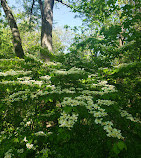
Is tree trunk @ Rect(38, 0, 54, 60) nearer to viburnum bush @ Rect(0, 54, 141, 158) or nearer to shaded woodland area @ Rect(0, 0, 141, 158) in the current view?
shaded woodland area @ Rect(0, 0, 141, 158)

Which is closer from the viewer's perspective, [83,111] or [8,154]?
[83,111]

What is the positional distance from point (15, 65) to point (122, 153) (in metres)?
3.41

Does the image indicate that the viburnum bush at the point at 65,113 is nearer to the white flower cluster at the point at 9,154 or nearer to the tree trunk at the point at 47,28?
the white flower cluster at the point at 9,154

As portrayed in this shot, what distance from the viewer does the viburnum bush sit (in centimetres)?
158

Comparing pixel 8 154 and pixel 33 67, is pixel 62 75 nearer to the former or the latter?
pixel 33 67

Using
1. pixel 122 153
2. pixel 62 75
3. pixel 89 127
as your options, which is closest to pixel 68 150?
pixel 89 127

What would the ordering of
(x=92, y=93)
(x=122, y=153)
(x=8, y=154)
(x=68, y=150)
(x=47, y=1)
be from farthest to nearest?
(x=47, y=1) → (x=68, y=150) → (x=122, y=153) → (x=8, y=154) → (x=92, y=93)

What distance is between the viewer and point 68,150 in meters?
3.00

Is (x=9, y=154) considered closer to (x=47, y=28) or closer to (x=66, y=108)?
(x=66, y=108)

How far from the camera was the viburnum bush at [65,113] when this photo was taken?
5.19 ft

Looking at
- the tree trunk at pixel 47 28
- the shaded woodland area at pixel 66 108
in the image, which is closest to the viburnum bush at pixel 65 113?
the shaded woodland area at pixel 66 108

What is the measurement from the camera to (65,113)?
5.73 feet

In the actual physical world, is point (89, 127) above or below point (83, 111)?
below

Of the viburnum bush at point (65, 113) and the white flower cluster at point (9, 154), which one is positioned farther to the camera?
the white flower cluster at point (9, 154)
